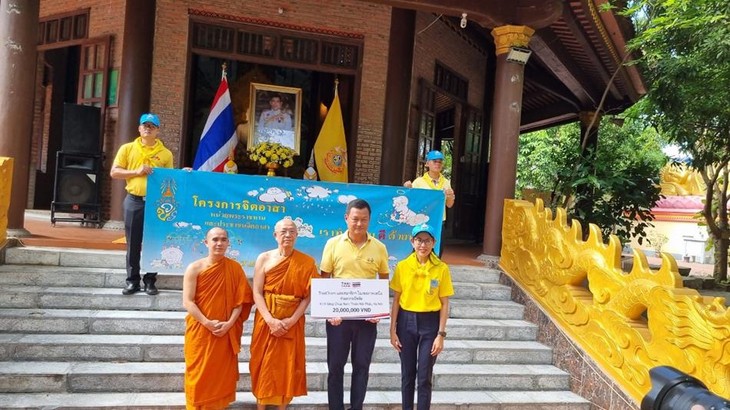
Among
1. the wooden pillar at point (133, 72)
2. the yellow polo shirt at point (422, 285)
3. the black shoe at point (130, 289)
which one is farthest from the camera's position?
the wooden pillar at point (133, 72)

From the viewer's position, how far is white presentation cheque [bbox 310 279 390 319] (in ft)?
11.5

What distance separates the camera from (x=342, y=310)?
11.7ft

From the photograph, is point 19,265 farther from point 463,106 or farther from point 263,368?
point 463,106

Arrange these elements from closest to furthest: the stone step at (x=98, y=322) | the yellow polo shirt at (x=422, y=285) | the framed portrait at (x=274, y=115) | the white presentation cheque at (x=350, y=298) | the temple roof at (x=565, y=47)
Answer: the white presentation cheque at (x=350, y=298) < the yellow polo shirt at (x=422, y=285) < the stone step at (x=98, y=322) < the temple roof at (x=565, y=47) < the framed portrait at (x=274, y=115)

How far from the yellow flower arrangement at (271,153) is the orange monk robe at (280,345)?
546 centimetres

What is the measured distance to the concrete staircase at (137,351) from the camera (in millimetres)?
4109

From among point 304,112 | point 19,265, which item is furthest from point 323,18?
point 19,265

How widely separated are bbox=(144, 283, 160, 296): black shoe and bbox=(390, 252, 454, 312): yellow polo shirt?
2.69 meters

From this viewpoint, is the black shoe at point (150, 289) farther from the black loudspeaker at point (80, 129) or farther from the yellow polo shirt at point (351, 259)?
the black loudspeaker at point (80, 129)

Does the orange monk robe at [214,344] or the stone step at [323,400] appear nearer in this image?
the orange monk robe at [214,344]

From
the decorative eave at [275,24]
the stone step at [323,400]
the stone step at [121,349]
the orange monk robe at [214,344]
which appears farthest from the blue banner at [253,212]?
the decorative eave at [275,24]

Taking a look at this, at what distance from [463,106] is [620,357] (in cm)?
745

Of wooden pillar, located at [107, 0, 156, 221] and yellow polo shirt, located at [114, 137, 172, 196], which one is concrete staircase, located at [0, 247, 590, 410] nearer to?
yellow polo shirt, located at [114, 137, 172, 196]

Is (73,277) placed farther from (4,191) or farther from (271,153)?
(271,153)
